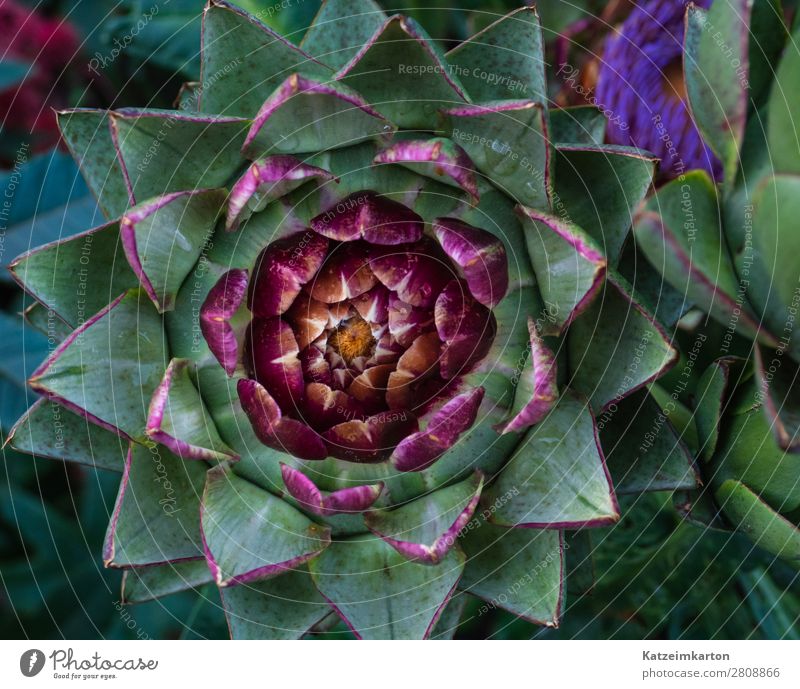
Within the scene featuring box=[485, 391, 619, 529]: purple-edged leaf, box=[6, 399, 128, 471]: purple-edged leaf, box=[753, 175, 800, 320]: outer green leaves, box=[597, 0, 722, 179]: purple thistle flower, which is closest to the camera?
box=[753, 175, 800, 320]: outer green leaves

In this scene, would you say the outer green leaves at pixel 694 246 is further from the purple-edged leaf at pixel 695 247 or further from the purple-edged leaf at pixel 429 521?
the purple-edged leaf at pixel 429 521

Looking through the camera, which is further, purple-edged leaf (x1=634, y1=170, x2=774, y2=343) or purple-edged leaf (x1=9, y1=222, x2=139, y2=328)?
purple-edged leaf (x1=9, y1=222, x2=139, y2=328)

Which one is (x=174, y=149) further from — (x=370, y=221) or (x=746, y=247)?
(x=746, y=247)

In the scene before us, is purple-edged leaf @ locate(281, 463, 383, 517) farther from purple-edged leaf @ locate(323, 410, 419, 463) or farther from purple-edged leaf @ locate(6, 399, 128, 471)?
purple-edged leaf @ locate(6, 399, 128, 471)

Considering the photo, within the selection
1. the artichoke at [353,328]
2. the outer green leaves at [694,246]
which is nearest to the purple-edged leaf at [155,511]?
the artichoke at [353,328]

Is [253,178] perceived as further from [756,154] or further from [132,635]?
[132,635]

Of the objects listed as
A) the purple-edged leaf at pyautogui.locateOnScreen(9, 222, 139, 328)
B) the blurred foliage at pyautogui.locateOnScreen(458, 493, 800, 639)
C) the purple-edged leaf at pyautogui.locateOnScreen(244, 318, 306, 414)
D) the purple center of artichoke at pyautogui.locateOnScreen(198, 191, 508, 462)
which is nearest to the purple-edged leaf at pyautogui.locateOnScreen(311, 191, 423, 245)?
the purple center of artichoke at pyautogui.locateOnScreen(198, 191, 508, 462)
